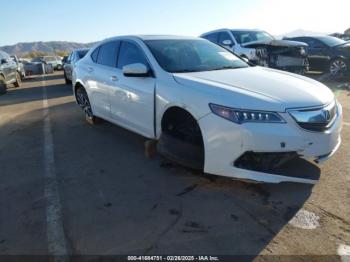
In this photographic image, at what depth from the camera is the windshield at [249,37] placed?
486 inches

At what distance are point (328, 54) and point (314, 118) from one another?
394 inches

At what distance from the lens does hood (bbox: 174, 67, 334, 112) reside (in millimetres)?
3410

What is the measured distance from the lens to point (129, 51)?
206 inches

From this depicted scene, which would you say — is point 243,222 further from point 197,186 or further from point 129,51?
point 129,51

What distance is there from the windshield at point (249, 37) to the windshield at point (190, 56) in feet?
24.2

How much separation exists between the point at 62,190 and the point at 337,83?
9.79 meters

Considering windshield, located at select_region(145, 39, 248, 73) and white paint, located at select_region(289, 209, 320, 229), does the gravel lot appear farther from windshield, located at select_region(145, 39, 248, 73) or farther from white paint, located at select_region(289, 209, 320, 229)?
windshield, located at select_region(145, 39, 248, 73)

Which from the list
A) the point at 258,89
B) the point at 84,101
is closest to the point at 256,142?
the point at 258,89

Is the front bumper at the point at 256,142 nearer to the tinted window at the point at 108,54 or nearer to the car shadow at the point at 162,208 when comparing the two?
the car shadow at the point at 162,208

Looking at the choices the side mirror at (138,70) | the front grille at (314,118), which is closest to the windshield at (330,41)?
the front grille at (314,118)

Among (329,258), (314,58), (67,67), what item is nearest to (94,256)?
(329,258)

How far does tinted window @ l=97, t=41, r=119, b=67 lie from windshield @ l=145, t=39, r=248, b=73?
0.88 metres

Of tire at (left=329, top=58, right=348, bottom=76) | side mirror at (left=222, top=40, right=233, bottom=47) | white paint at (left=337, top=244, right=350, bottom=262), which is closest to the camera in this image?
white paint at (left=337, top=244, right=350, bottom=262)

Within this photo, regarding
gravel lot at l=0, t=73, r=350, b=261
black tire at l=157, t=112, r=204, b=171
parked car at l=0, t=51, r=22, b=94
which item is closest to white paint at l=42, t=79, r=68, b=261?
gravel lot at l=0, t=73, r=350, b=261
